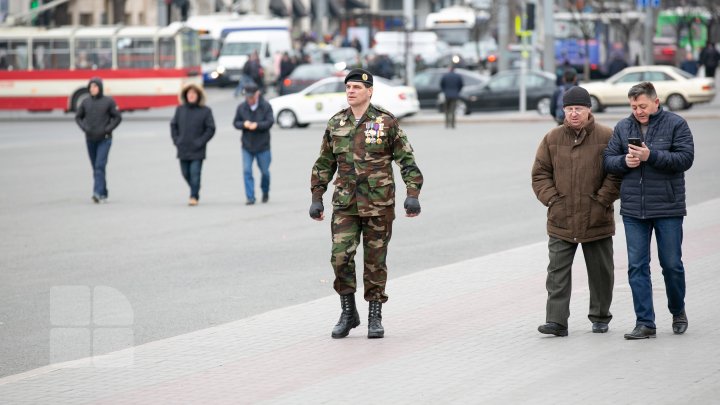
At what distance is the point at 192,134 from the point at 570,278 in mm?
10532

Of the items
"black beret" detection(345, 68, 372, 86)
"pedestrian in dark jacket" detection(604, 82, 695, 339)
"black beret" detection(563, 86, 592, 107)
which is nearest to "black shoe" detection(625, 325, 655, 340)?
"pedestrian in dark jacket" detection(604, 82, 695, 339)

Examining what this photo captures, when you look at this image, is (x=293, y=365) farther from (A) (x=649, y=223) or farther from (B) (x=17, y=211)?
(B) (x=17, y=211)

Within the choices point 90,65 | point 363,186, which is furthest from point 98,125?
point 90,65

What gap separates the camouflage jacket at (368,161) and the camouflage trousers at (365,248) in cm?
9

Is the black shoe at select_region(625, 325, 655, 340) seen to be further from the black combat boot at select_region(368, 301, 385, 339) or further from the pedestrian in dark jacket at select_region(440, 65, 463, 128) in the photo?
the pedestrian in dark jacket at select_region(440, 65, 463, 128)

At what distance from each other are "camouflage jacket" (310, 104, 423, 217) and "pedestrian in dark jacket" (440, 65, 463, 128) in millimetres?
25782

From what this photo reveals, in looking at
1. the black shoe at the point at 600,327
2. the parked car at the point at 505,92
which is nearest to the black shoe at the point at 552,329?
the black shoe at the point at 600,327

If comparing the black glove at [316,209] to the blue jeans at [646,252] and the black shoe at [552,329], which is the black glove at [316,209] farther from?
the blue jeans at [646,252]

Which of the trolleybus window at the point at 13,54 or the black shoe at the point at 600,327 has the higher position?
the trolleybus window at the point at 13,54

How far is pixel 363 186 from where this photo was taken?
347 inches

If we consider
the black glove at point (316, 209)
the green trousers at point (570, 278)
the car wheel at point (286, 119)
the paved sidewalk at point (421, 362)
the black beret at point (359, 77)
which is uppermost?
the black beret at point (359, 77)

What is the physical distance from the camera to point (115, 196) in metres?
20.0

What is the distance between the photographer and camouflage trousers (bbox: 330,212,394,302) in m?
8.89

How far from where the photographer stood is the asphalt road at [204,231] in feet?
35.6
